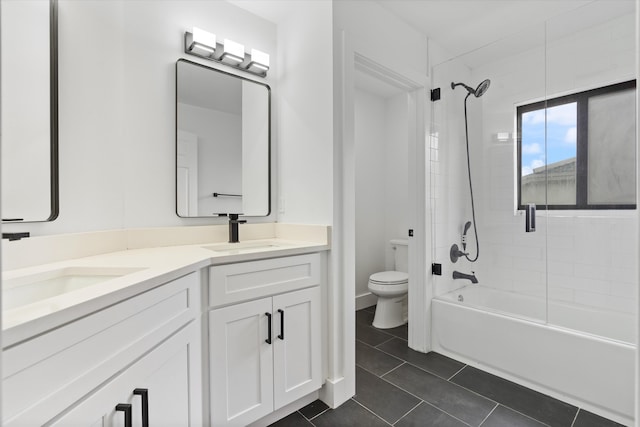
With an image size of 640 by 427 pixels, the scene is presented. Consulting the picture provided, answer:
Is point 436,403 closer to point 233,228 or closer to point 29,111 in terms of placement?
point 233,228

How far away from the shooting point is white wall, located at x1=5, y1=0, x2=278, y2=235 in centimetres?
142

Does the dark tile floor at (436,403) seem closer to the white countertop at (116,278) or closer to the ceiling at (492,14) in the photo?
the white countertop at (116,278)

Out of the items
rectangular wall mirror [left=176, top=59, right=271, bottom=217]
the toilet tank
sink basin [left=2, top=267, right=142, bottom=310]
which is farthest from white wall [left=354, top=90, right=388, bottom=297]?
sink basin [left=2, top=267, right=142, bottom=310]

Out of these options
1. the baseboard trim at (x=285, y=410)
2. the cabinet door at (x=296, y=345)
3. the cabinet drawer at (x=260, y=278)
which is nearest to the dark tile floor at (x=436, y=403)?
the baseboard trim at (x=285, y=410)

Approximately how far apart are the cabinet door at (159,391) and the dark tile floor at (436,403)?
2.07 ft

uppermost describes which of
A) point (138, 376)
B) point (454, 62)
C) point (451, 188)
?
point (454, 62)

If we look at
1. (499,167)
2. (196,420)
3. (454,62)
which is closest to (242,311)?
(196,420)

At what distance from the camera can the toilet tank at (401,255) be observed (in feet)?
10.6

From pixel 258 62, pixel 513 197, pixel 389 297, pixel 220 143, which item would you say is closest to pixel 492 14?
pixel 513 197

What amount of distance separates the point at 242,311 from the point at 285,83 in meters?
1.52

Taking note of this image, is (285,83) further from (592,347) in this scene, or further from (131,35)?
(592,347)

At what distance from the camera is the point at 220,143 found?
1965 mm

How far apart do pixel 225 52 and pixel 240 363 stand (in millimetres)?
1760

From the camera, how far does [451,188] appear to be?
8.31 ft
